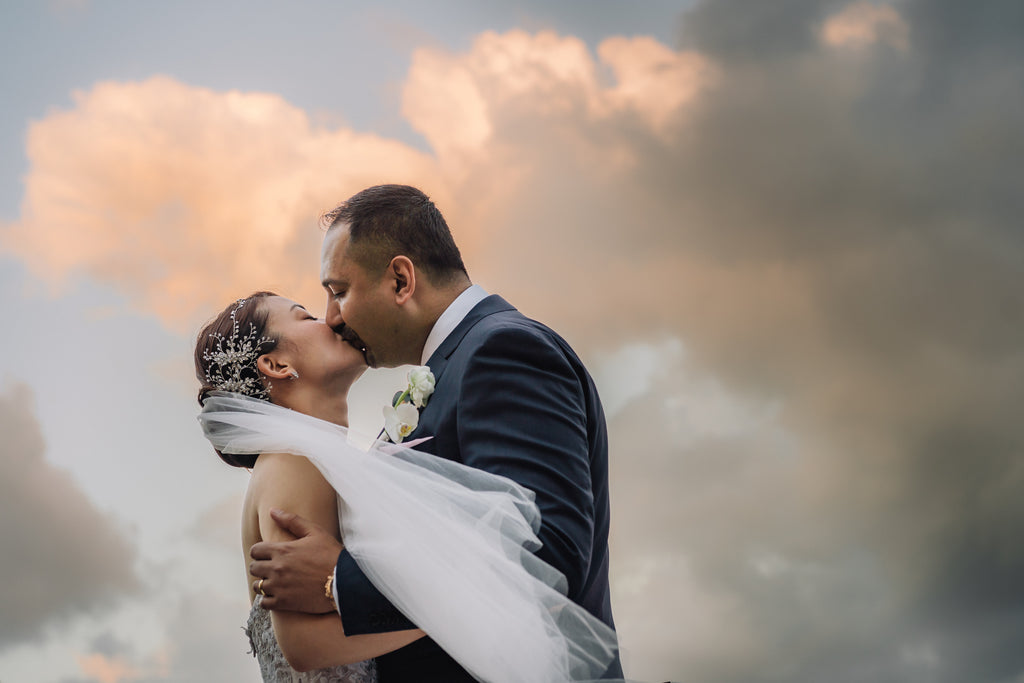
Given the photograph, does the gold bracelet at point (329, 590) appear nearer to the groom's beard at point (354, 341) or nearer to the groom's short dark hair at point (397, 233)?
the groom's beard at point (354, 341)

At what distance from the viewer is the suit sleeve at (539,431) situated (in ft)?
9.23

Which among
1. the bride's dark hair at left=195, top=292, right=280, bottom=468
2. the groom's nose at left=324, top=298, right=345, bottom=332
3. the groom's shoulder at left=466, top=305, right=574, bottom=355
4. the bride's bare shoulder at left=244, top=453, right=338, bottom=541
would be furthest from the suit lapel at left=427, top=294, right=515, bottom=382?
the bride's dark hair at left=195, top=292, right=280, bottom=468

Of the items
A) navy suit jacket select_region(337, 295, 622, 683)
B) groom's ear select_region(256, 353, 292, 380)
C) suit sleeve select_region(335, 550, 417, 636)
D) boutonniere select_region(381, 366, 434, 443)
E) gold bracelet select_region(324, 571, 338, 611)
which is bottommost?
suit sleeve select_region(335, 550, 417, 636)

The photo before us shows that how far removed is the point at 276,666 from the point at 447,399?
3.97 ft

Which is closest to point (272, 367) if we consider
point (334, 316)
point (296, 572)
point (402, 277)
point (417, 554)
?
point (334, 316)

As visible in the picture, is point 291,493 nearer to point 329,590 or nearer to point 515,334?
point 329,590

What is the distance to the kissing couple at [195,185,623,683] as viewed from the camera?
2.73 metres

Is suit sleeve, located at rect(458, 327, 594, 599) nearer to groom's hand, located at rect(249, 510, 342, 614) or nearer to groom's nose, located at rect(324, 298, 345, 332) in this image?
groom's hand, located at rect(249, 510, 342, 614)

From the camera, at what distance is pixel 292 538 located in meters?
3.00

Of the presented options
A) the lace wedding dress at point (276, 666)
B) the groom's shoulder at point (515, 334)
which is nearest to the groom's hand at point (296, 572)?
the lace wedding dress at point (276, 666)

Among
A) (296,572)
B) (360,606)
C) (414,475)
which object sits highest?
(414,475)

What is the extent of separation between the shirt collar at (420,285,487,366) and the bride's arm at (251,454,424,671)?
71cm

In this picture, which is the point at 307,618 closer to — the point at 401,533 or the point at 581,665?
the point at 401,533

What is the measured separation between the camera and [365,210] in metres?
3.88
